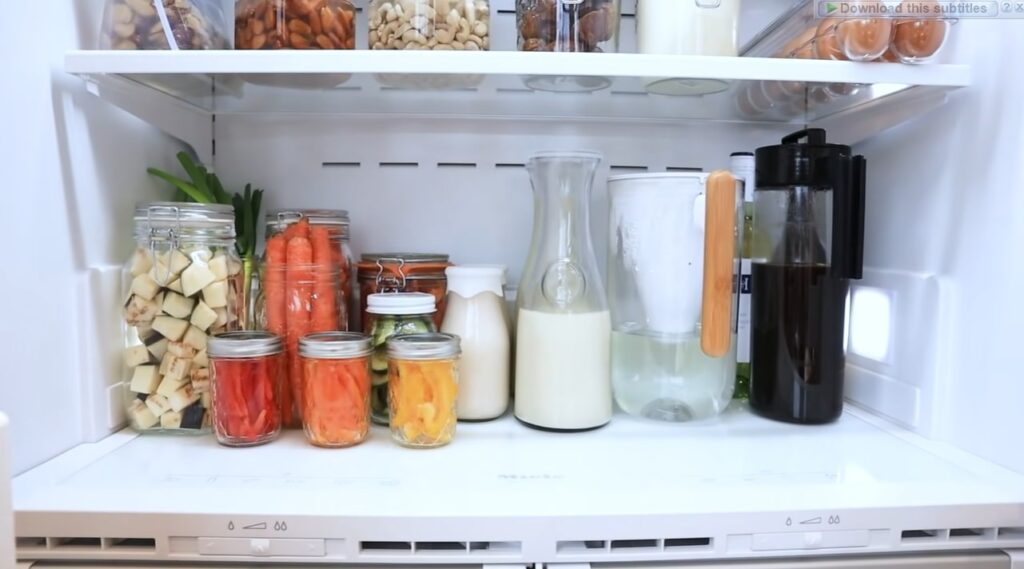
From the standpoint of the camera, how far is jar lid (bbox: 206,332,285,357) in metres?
0.63

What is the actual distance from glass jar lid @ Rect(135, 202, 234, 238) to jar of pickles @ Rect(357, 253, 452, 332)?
0.19 metres

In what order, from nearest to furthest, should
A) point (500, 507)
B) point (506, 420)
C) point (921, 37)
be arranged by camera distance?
point (500, 507)
point (921, 37)
point (506, 420)

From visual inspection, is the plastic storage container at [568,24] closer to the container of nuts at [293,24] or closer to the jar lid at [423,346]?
the container of nuts at [293,24]

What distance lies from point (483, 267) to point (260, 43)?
1.11 ft

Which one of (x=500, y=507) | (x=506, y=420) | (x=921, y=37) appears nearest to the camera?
(x=500, y=507)

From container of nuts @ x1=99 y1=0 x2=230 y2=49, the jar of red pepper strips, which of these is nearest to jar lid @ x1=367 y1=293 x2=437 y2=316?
the jar of red pepper strips

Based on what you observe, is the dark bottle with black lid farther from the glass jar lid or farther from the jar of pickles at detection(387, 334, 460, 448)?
the glass jar lid

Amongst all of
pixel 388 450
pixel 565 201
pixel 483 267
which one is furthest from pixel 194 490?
pixel 565 201

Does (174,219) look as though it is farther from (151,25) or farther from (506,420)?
(506,420)

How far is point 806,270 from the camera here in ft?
2.35

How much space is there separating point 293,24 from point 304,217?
217 millimetres

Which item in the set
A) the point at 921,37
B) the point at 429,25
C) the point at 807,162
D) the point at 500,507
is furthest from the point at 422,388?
the point at 921,37

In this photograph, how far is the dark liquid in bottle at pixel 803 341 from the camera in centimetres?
72

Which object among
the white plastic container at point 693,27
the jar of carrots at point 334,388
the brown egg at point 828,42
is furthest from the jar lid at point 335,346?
the brown egg at point 828,42
